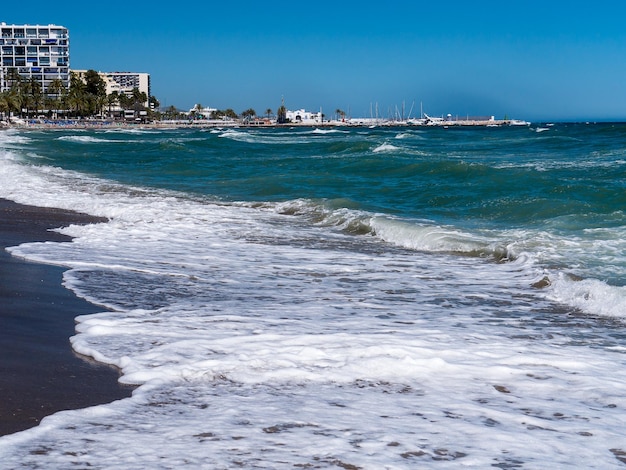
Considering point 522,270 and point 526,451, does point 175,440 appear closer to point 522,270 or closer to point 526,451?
point 526,451

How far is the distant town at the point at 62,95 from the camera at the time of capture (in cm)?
13088

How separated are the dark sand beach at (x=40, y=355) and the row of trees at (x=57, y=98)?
394 feet

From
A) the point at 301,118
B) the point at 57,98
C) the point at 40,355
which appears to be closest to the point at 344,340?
the point at 40,355

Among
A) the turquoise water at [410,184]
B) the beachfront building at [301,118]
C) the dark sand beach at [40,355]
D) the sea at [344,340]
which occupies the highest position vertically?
the beachfront building at [301,118]

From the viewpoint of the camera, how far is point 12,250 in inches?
325

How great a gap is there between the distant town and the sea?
106m

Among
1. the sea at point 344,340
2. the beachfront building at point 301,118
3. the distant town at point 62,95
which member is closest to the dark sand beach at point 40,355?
the sea at point 344,340

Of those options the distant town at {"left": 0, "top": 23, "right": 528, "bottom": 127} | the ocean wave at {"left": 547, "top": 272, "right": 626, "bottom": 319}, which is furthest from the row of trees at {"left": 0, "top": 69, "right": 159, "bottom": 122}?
the ocean wave at {"left": 547, "top": 272, "right": 626, "bottom": 319}

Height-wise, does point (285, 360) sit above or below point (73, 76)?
below

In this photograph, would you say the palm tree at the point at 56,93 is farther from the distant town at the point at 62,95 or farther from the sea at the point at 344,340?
the sea at the point at 344,340

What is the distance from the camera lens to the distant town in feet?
429

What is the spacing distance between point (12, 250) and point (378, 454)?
6025 mm

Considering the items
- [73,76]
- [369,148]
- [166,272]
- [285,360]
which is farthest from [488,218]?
[73,76]

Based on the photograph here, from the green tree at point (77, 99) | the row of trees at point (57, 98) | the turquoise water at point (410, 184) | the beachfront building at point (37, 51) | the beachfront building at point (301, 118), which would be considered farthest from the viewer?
the beachfront building at point (301, 118)
